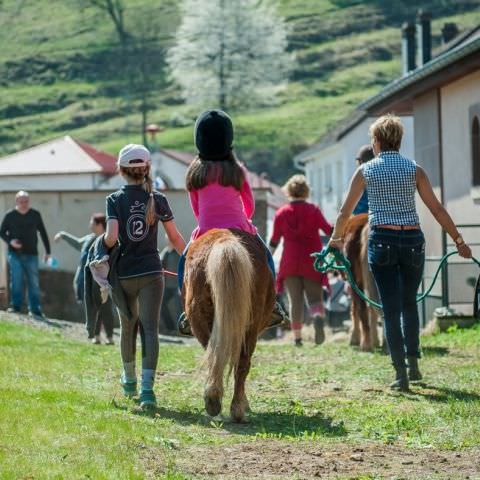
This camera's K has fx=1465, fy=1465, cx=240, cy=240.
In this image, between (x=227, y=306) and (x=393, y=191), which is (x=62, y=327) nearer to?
(x=393, y=191)

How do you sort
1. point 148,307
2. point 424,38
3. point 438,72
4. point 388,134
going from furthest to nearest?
point 424,38
point 438,72
point 388,134
point 148,307

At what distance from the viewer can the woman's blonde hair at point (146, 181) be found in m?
10.8

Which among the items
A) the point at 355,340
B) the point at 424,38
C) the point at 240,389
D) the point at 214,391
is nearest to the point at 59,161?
the point at 424,38

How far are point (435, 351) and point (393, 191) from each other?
481 centimetres

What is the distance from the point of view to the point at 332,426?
9672 millimetres

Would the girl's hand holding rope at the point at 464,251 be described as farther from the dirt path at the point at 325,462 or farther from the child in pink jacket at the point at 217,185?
the dirt path at the point at 325,462

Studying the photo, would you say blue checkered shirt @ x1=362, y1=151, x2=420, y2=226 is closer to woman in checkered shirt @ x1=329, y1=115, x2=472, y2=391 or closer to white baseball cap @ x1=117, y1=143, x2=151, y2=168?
woman in checkered shirt @ x1=329, y1=115, x2=472, y2=391

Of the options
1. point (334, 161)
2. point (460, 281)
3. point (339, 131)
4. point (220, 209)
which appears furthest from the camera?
point (334, 161)

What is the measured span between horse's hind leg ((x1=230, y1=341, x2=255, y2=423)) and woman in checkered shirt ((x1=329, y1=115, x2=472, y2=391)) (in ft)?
6.04

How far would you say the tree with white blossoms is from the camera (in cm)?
12575

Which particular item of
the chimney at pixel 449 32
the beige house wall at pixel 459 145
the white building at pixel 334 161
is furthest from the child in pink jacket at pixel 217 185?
the white building at pixel 334 161

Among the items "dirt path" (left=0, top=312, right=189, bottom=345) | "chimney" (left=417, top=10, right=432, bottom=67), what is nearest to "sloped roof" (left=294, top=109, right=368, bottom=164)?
"chimney" (left=417, top=10, right=432, bottom=67)

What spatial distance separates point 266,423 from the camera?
9.92 m

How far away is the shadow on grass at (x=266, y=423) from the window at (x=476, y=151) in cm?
1264
